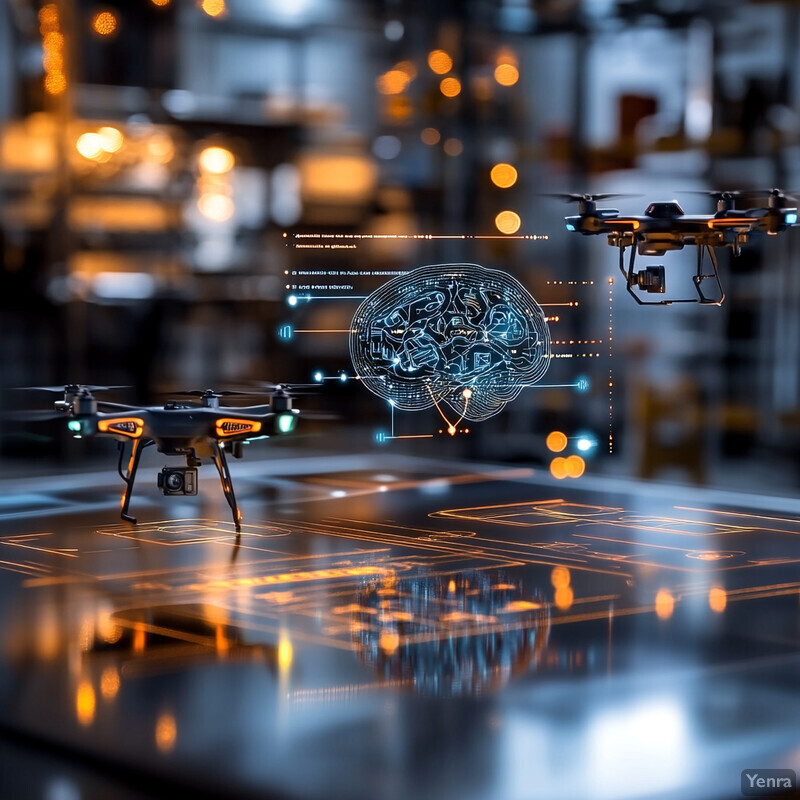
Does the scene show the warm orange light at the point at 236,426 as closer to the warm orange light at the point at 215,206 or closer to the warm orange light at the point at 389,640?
the warm orange light at the point at 389,640

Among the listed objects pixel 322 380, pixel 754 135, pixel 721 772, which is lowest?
pixel 721 772

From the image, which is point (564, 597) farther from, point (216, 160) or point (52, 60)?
point (52, 60)

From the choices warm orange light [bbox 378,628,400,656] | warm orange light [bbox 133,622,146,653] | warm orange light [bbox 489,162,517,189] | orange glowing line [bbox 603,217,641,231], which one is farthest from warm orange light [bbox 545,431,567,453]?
warm orange light [bbox 133,622,146,653]

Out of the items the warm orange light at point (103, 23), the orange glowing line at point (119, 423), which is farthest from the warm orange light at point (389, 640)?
the warm orange light at point (103, 23)

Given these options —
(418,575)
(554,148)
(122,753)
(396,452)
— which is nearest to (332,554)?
(418,575)

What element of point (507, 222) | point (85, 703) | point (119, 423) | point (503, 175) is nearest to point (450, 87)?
point (503, 175)

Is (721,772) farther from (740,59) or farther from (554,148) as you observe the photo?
(554,148)
